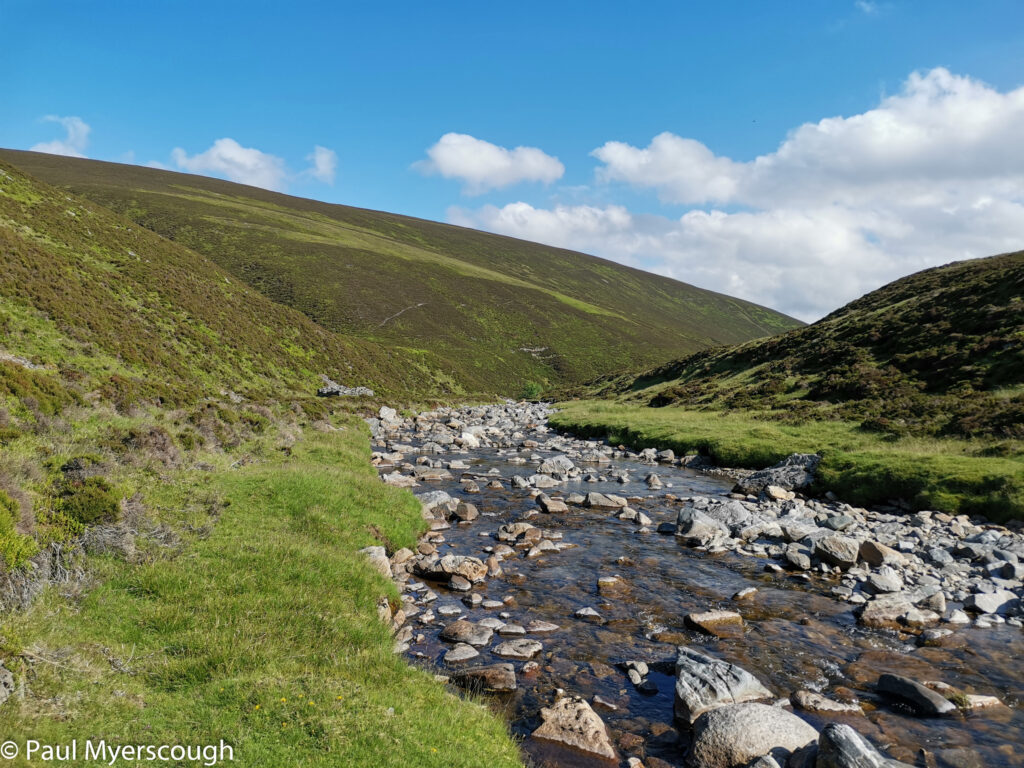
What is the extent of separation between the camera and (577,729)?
27.5 ft

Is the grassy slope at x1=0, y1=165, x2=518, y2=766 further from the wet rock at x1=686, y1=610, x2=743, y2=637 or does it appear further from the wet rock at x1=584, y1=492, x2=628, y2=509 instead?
the wet rock at x1=584, y1=492, x2=628, y2=509

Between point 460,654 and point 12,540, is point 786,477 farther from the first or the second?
point 12,540

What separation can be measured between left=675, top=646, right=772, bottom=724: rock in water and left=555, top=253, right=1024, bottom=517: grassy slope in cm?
1687

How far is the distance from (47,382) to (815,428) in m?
41.3

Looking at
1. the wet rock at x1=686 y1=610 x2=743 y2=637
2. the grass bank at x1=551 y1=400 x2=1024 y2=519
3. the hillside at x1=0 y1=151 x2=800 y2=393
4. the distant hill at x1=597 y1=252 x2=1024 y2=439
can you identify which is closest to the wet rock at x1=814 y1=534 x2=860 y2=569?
the wet rock at x1=686 y1=610 x2=743 y2=637

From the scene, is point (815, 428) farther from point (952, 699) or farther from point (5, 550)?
point (5, 550)

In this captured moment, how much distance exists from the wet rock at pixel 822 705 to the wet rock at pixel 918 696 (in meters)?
0.82

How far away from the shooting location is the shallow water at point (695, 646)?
8527 millimetres

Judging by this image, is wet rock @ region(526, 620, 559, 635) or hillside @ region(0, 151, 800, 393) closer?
wet rock @ region(526, 620, 559, 635)

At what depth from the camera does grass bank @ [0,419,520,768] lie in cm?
623

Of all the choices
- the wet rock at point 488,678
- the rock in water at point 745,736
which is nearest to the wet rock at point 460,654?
the wet rock at point 488,678

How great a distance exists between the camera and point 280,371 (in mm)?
50469

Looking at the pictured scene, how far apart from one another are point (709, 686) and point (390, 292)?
11531cm

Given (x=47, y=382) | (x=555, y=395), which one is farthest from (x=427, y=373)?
(x=47, y=382)
